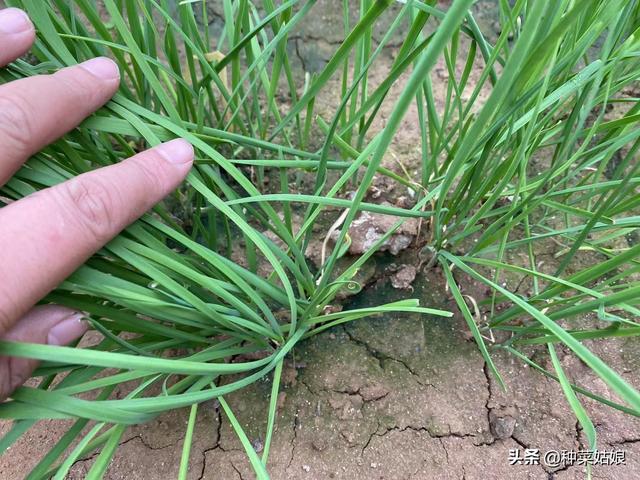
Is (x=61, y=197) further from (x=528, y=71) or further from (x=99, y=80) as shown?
(x=528, y=71)

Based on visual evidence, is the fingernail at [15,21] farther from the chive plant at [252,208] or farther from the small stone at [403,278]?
the small stone at [403,278]

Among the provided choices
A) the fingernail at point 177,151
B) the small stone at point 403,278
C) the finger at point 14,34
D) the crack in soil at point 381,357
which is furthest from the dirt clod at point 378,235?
the finger at point 14,34

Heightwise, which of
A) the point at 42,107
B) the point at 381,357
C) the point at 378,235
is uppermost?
the point at 42,107

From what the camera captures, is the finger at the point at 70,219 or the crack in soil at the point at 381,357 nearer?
the finger at the point at 70,219

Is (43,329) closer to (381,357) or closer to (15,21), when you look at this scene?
(15,21)

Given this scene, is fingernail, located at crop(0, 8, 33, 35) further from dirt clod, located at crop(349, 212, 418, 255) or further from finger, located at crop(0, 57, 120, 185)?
dirt clod, located at crop(349, 212, 418, 255)

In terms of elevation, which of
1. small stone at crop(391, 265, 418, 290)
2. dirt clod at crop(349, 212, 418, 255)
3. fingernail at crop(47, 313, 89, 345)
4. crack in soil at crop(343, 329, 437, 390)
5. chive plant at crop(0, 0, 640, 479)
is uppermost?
chive plant at crop(0, 0, 640, 479)

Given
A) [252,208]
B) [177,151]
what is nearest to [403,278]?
[252,208]

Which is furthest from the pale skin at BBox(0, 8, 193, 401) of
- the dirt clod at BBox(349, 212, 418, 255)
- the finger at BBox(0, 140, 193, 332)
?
the dirt clod at BBox(349, 212, 418, 255)
